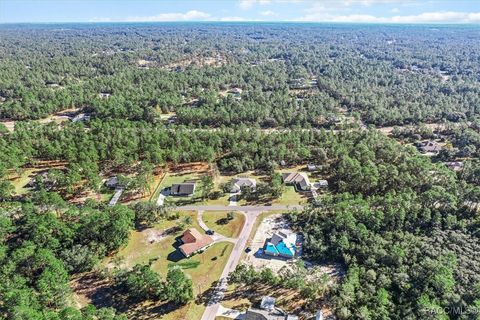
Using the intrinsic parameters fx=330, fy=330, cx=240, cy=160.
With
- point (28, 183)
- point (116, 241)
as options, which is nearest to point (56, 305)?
point (116, 241)

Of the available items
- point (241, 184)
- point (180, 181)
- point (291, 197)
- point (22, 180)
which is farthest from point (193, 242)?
point (22, 180)

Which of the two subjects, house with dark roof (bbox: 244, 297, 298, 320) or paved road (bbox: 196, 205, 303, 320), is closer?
house with dark roof (bbox: 244, 297, 298, 320)

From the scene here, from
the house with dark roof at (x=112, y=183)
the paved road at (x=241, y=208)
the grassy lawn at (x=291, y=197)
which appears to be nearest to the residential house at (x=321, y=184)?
the grassy lawn at (x=291, y=197)

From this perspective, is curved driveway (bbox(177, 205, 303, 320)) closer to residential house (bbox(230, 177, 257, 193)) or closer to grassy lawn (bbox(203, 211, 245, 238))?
grassy lawn (bbox(203, 211, 245, 238))

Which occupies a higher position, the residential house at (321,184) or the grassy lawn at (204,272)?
the residential house at (321,184)

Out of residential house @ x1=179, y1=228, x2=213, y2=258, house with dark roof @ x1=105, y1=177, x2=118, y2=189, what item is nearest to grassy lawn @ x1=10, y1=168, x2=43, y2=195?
house with dark roof @ x1=105, y1=177, x2=118, y2=189

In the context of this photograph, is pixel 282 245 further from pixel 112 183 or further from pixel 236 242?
pixel 112 183

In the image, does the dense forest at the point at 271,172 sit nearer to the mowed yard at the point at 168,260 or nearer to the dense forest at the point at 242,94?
the dense forest at the point at 242,94
